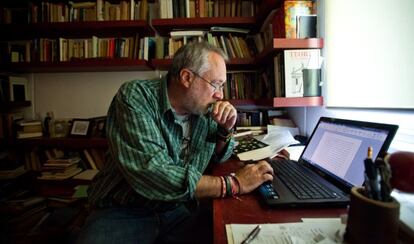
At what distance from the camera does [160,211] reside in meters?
1.00

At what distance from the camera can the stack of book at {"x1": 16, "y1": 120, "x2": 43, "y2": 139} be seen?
2.12 metres

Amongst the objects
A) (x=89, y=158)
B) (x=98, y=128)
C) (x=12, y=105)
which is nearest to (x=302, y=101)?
(x=98, y=128)

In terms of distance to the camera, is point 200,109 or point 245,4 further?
point 245,4

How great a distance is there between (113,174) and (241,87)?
1.40 m

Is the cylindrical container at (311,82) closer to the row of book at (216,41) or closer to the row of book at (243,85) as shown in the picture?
the row of book at (243,85)

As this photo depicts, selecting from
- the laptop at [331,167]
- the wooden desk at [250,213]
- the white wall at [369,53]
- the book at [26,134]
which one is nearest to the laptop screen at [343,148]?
the laptop at [331,167]

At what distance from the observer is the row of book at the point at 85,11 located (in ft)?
6.84

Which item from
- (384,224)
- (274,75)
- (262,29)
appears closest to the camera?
(384,224)

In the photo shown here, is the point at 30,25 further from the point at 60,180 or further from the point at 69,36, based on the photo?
the point at 60,180

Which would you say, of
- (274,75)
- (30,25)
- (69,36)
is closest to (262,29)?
(274,75)

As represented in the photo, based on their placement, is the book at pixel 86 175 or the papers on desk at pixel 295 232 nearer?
the papers on desk at pixel 295 232

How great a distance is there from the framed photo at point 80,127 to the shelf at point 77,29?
2.55 feet

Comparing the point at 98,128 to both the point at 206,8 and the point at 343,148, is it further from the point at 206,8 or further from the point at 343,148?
the point at 343,148

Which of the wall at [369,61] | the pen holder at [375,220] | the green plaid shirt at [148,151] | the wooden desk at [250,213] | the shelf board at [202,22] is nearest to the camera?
the pen holder at [375,220]
